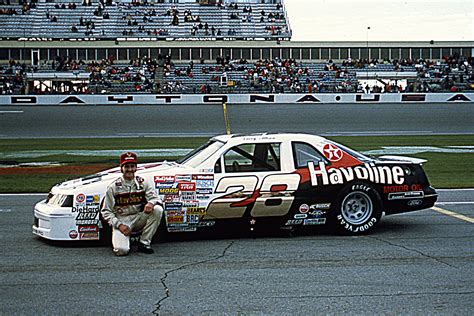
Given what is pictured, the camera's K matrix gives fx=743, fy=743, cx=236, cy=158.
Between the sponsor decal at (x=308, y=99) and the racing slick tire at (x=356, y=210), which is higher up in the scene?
the sponsor decal at (x=308, y=99)

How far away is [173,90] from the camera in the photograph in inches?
1549

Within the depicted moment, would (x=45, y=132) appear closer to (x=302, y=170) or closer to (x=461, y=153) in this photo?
(x=461, y=153)

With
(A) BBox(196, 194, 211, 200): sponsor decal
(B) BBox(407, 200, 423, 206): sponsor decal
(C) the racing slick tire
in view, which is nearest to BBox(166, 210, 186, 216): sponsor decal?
(A) BBox(196, 194, 211, 200): sponsor decal

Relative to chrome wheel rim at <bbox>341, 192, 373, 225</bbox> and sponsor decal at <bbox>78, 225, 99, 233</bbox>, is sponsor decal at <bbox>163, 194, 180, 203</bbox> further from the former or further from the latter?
chrome wheel rim at <bbox>341, 192, 373, 225</bbox>

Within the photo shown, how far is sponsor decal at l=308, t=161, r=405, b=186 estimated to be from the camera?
29.5ft

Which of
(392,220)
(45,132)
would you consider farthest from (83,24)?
(392,220)

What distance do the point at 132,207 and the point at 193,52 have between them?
41989mm

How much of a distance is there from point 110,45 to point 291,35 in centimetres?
1248

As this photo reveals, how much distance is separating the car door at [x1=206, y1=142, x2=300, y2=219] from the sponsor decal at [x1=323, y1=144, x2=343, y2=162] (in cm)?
52

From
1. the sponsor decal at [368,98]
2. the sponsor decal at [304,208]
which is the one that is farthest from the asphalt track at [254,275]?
the sponsor decal at [368,98]

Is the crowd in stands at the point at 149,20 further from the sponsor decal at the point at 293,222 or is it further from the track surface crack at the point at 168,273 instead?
the track surface crack at the point at 168,273

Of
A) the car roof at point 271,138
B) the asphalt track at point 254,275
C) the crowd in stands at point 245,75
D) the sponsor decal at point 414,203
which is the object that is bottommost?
the asphalt track at point 254,275

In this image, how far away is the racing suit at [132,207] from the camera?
8094 mm

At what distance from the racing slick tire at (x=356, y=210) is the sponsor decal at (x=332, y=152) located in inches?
15.9
